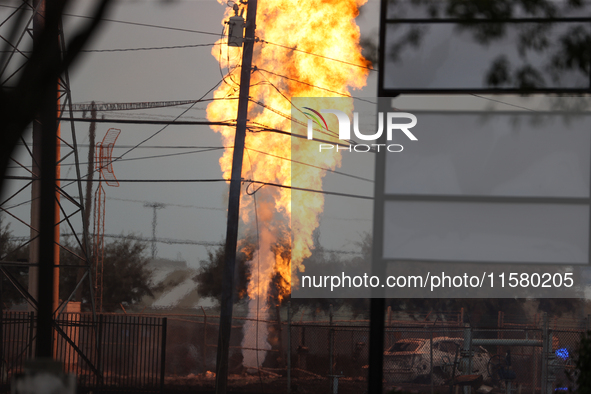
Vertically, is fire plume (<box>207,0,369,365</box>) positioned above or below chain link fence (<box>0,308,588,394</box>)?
above

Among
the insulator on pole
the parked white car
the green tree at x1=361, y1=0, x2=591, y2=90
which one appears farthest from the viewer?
the parked white car

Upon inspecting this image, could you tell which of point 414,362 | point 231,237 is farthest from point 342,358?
point 231,237

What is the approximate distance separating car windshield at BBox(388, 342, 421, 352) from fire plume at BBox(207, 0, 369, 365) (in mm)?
8769

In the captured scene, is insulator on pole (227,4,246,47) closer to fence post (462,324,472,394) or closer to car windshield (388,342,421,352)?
fence post (462,324,472,394)

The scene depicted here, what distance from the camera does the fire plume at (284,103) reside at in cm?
2356

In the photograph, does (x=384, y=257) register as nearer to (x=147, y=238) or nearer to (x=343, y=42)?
(x=343, y=42)

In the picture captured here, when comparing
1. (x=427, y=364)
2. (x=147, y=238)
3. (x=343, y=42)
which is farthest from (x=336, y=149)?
(x=147, y=238)

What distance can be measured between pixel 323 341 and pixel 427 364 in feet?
17.5

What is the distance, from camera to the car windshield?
17.7m

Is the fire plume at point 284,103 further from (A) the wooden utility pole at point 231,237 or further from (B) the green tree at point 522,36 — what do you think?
(B) the green tree at point 522,36

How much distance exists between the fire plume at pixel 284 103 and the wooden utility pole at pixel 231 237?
1959mm

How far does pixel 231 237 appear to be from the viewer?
13.9 meters

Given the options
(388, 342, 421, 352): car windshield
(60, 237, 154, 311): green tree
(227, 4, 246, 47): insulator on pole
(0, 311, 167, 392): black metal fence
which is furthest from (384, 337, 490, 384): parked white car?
(60, 237, 154, 311): green tree

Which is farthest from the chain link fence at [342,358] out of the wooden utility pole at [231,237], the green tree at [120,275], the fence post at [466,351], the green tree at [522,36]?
the green tree at [120,275]
